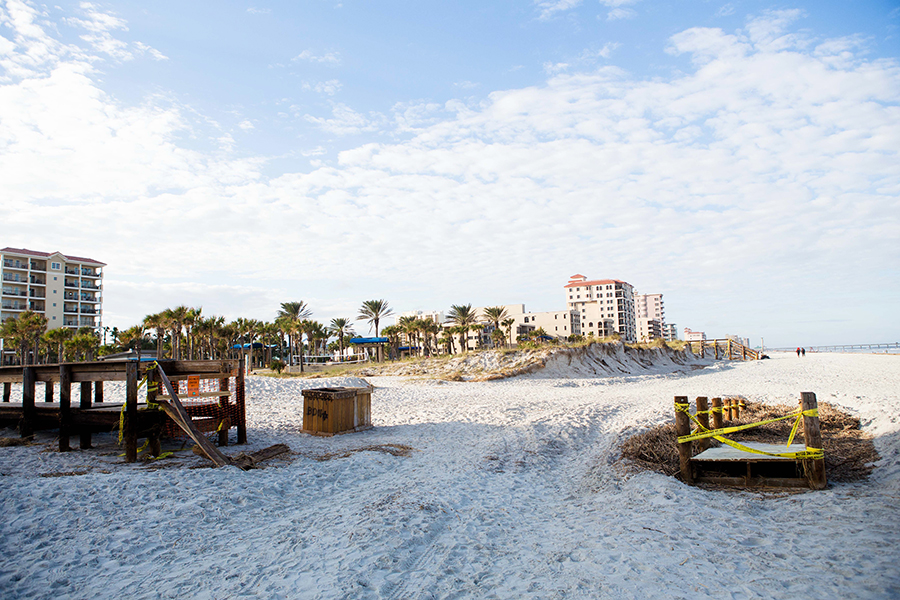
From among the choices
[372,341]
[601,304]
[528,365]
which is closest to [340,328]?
[372,341]

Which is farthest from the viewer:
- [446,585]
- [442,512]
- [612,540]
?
[442,512]

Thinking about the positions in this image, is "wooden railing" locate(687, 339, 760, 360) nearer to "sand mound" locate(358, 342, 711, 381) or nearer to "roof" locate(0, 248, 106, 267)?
"sand mound" locate(358, 342, 711, 381)

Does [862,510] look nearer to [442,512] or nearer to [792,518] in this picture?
[792,518]

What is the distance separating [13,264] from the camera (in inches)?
2953

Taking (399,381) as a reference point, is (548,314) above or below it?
above

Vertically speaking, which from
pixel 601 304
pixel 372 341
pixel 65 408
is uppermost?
pixel 601 304

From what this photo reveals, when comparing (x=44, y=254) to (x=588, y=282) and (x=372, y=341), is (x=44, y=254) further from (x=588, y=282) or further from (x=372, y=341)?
(x=588, y=282)

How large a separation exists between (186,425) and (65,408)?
9.66ft

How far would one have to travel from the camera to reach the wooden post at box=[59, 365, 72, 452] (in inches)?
350

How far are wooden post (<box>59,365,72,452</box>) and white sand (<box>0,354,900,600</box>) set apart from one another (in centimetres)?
33

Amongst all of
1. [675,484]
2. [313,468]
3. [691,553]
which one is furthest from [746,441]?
[313,468]

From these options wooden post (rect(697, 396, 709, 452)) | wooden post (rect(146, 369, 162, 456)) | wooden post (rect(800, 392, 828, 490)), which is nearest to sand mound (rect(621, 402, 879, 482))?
wooden post (rect(697, 396, 709, 452))

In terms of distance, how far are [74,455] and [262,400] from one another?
10731 mm

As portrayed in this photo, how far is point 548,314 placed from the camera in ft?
384
